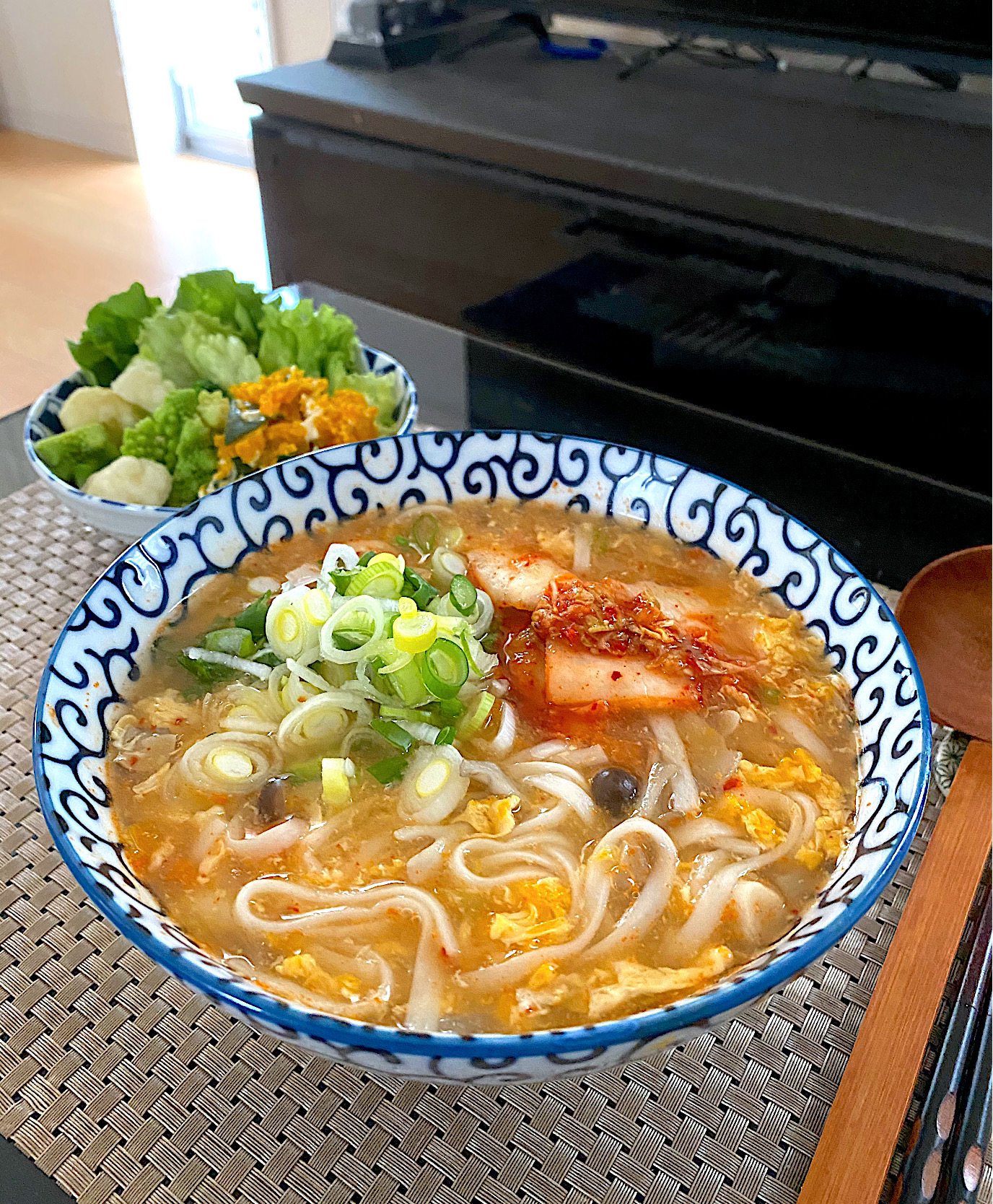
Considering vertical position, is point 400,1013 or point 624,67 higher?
point 624,67

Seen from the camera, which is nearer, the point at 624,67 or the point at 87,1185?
the point at 87,1185

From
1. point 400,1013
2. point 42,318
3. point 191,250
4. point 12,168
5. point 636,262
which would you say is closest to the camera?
point 400,1013

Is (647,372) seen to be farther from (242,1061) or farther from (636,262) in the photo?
(242,1061)

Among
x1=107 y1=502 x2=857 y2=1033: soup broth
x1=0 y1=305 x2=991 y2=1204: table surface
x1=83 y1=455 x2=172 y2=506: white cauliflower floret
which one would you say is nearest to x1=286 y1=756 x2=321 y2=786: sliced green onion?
x1=107 y1=502 x2=857 y2=1033: soup broth

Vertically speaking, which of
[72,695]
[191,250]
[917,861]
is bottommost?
[191,250]

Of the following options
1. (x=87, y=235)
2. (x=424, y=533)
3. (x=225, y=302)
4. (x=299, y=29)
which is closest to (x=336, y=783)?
(x=424, y=533)

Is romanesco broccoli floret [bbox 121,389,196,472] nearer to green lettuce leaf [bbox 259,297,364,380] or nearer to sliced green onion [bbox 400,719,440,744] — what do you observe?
green lettuce leaf [bbox 259,297,364,380]

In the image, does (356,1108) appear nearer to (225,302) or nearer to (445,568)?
(445,568)

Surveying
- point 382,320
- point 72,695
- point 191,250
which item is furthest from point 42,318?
point 72,695

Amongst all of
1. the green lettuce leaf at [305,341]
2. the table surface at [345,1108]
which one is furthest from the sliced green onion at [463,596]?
the green lettuce leaf at [305,341]
